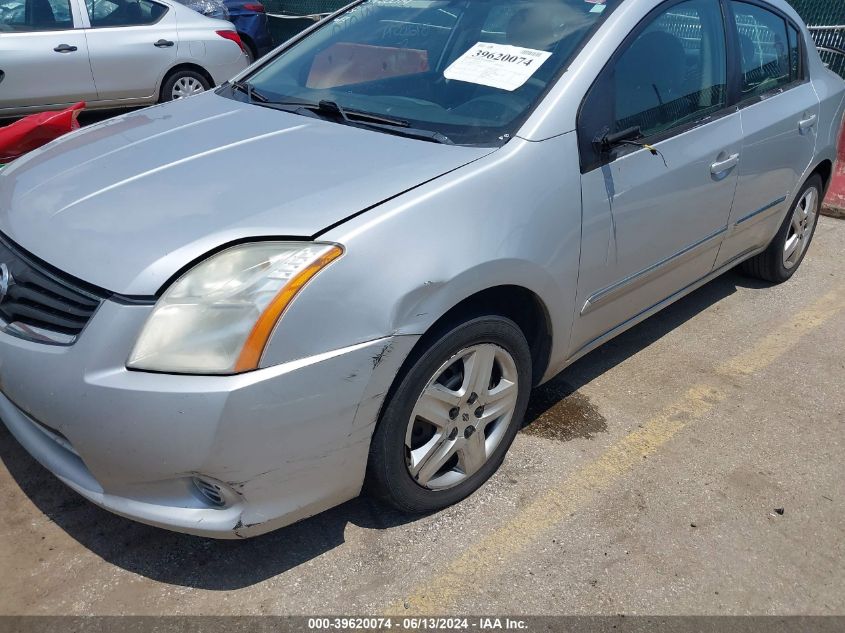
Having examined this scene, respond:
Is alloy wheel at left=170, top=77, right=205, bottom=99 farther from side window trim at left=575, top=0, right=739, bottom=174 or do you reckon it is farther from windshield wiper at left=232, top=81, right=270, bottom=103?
side window trim at left=575, top=0, right=739, bottom=174

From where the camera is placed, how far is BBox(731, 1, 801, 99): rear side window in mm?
3561

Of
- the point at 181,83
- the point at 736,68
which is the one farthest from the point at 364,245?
the point at 181,83

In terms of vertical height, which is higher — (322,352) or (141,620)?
(322,352)

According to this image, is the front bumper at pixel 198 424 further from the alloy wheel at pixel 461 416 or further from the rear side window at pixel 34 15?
the rear side window at pixel 34 15

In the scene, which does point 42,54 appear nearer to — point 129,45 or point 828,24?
point 129,45

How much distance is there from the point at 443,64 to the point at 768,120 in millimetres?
1625

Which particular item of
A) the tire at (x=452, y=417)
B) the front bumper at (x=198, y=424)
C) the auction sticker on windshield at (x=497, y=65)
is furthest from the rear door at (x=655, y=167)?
the front bumper at (x=198, y=424)

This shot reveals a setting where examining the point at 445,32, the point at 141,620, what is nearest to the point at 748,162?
the point at 445,32

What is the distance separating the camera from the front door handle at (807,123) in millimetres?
3869

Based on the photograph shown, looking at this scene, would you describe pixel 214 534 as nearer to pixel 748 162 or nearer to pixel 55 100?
pixel 748 162

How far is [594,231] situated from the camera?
2.72 m

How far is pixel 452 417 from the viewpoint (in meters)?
2.51

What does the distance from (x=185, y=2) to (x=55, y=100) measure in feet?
9.66

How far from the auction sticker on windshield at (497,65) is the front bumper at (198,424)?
1.11 meters
